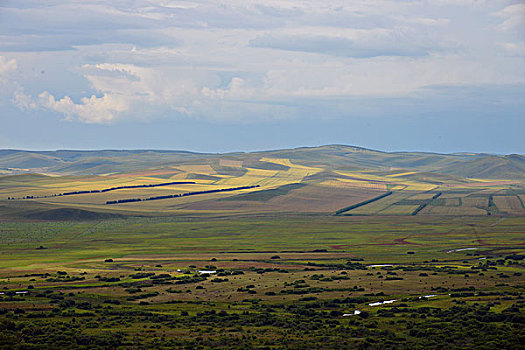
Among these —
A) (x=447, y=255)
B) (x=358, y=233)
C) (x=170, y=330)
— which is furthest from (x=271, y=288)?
(x=358, y=233)

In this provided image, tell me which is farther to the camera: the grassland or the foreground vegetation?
the foreground vegetation

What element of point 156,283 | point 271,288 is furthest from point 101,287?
point 271,288

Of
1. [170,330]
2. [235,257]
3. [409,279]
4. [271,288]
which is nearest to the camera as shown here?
[170,330]

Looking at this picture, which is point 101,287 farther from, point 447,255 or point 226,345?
point 447,255

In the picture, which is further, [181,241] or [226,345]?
[181,241]

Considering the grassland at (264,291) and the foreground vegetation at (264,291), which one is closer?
the grassland at (264,291)

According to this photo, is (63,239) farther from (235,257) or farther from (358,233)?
(358,233)

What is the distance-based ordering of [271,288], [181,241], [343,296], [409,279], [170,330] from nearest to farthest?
[170,330] < [343,296] < [271,288] < [409,279] < [181,241]
